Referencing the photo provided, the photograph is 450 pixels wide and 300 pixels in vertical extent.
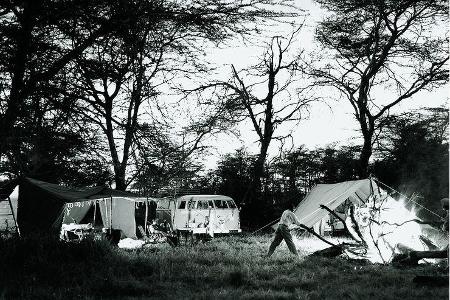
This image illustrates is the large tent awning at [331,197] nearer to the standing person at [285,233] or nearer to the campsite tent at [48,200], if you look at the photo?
the standing person at [285,233]

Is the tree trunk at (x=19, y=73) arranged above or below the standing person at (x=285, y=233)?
above

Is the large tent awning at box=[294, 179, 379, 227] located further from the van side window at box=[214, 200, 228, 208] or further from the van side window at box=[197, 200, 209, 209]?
the van side window at box=[197, 200, 209, 209]

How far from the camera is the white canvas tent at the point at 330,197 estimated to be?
12.1 metres

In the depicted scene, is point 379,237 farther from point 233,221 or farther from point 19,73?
point 233,221

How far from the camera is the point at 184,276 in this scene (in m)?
6.99

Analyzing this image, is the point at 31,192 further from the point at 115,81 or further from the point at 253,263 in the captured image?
the point at 115,81

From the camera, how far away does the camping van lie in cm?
1599

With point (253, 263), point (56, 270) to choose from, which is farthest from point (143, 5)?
point (253, 263)

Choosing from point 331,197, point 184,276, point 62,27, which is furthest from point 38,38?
point 331,197

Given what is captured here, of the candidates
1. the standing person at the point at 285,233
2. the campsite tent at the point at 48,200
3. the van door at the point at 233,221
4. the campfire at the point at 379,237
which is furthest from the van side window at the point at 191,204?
the campfire at the point at 379,237

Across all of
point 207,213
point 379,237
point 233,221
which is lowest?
point 233,221

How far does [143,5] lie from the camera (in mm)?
4266

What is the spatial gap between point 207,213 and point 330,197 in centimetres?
501

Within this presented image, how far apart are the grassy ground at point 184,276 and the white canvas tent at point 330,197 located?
127 inches
